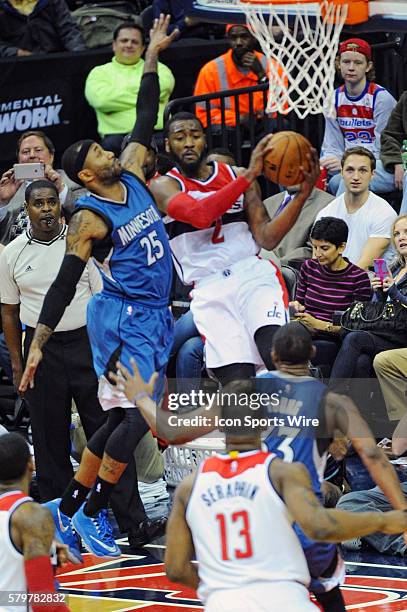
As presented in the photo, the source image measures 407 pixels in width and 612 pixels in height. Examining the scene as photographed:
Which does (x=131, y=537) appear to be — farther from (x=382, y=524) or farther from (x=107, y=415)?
(x=382, y=524)

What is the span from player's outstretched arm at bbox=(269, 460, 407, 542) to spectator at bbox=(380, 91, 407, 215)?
5.96 metres

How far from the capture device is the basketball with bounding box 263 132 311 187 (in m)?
7.73

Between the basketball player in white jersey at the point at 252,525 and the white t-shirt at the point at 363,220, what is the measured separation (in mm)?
4972

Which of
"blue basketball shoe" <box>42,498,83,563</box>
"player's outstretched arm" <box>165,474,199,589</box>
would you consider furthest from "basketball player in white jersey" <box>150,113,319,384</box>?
"player's outstretched arm" <box>165,474,199,589</box>

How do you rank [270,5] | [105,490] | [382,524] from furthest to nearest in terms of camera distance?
[270,5] < [105,490] < [382,524]

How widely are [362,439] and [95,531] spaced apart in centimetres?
255

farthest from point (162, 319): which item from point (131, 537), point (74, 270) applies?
point (131, 537)

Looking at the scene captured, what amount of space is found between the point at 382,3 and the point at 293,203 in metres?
2.75

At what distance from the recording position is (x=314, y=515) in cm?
498

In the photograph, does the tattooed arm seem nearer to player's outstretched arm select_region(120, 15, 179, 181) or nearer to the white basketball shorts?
the white basketball shorts

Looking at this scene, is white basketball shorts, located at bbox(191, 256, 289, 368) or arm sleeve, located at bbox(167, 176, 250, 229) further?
white basketball shorts, located at bbox(191, 256, 289, 368)

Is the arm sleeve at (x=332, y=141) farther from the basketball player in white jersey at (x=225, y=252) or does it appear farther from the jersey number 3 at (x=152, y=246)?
the jersey number 3 at (x=152, y=246)

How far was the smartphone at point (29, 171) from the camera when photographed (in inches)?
388

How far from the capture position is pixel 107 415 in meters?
8.69
